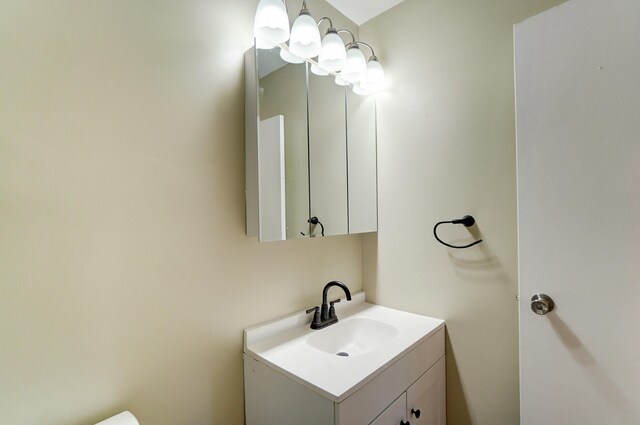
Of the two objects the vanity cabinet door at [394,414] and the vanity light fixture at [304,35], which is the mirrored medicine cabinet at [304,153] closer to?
the vanity light fixture at [304,35]

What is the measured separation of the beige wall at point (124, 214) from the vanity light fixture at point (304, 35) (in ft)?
0.62

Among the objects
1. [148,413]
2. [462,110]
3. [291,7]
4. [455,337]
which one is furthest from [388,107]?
[148,413]

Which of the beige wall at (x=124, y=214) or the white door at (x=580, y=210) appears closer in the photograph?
the beige wall at (x=124, y=214)

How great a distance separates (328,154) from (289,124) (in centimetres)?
26

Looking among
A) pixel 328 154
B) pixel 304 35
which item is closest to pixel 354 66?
pixel 304 35

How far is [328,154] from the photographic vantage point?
1385 millimetres

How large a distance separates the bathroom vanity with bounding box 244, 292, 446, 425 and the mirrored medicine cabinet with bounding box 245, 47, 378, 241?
43 cm

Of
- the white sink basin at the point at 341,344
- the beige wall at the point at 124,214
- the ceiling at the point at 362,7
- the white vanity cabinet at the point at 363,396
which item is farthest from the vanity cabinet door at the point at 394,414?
the ceiling at the point at 362,7

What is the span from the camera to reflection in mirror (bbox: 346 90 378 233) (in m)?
1.47

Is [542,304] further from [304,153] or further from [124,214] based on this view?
[124,214]

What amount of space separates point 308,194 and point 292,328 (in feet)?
1.97

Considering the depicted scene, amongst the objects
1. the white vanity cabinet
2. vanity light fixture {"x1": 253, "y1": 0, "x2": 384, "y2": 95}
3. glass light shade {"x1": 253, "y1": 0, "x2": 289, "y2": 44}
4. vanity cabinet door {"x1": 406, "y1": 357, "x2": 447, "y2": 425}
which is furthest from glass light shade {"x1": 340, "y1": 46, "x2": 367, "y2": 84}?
vanity cabinet door {"x1": 406, "y1": 357, "x2": 447, "y2": 425}

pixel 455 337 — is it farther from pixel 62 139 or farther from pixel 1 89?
pixel 1 89

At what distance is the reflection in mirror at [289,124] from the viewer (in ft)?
3.62
